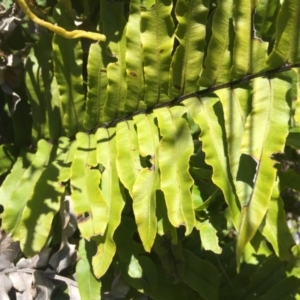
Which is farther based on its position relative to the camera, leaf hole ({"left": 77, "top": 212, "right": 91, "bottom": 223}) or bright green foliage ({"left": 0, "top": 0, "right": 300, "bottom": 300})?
leaf hole ({"left": 77, "top": 212, "right": 91, "bottom": 223})

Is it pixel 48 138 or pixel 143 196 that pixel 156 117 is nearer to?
pixel 143 196

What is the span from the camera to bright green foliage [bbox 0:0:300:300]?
1002 millimetres

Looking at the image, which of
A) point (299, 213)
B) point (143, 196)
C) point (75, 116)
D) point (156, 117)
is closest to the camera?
point (143, 196)

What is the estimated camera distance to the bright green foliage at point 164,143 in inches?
39.4

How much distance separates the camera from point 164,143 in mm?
1071

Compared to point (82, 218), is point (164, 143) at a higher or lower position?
higher

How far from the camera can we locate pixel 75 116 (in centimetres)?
131


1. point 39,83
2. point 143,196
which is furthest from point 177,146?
point 39,83

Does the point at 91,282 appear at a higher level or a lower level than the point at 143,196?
lower

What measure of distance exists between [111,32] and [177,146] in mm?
356

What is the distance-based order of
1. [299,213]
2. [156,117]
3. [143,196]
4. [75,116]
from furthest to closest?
1. [299,213]
2. [75,116]
3. [156,117]
4. [143,196]

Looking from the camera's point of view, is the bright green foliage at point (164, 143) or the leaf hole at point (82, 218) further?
the leaf hole at point (82, 218)

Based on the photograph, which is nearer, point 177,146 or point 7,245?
point 177,146

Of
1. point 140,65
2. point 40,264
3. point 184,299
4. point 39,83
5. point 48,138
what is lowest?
point 184,299
